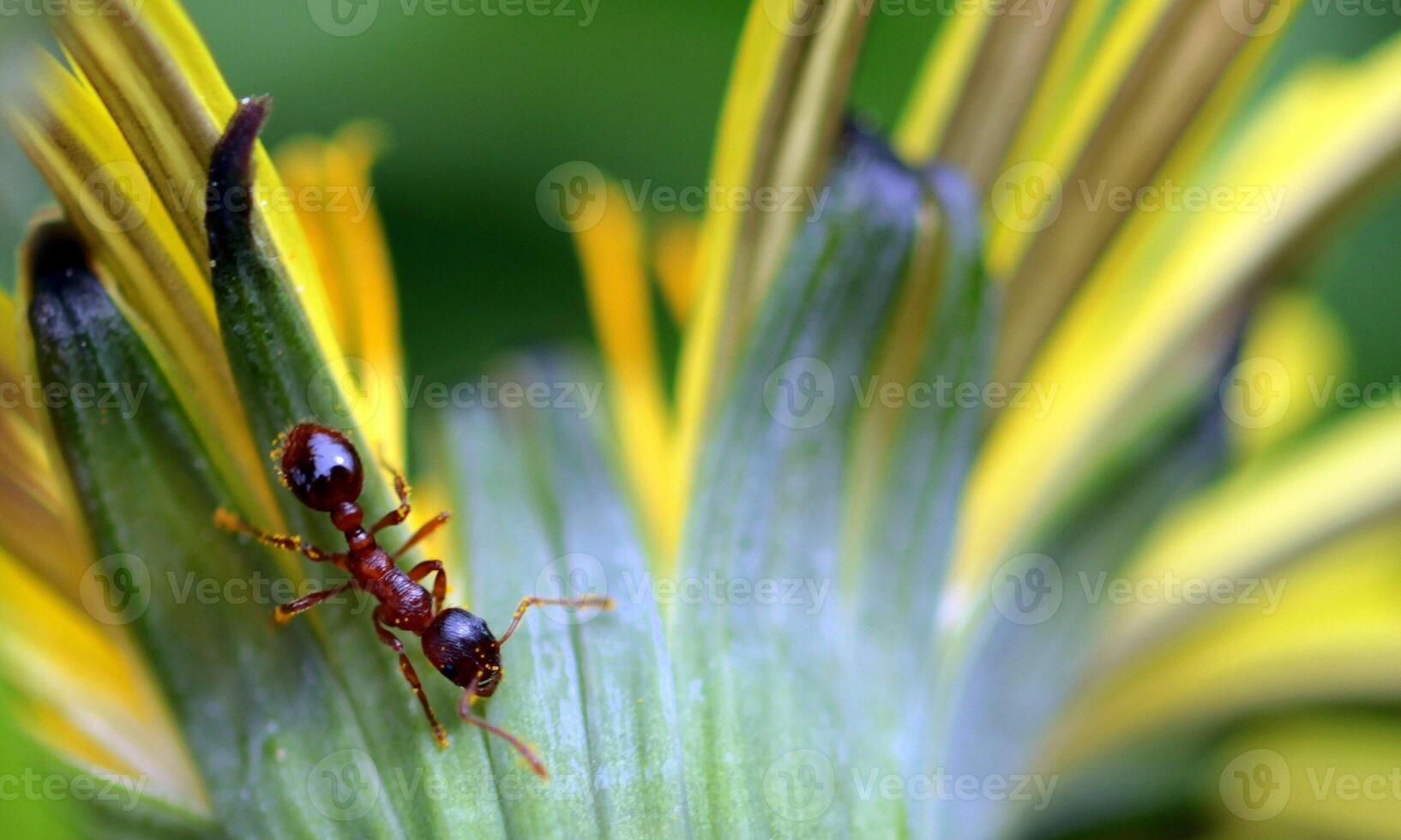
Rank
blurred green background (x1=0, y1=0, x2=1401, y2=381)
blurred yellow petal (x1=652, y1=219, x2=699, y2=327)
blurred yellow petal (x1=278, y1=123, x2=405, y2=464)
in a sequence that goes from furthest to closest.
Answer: blurred green background (x1=0, y1=0, x2=1401, y2=381)
blurred yellow petal (x1=652, y1=219, x2=699, y2=327)
blurred yellow petal (x1=278, y1=123, x2=405, y2=464)

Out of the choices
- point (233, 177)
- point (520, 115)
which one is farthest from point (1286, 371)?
point (233, 177)

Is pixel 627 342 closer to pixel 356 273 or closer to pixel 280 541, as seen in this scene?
pixel 356 273

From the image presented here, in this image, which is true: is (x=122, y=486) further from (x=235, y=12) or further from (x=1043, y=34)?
(x=235, y=12)

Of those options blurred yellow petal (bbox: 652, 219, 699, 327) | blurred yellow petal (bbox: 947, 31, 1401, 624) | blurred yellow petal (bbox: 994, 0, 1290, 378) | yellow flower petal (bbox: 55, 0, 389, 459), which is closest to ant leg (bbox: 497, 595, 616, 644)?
yellow flower petal (bbox: 55, 0, 389, 459)

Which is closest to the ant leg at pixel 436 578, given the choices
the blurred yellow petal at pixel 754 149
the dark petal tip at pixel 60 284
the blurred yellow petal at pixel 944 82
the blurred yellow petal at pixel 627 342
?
the blurred yellow petal at pixel 754 149

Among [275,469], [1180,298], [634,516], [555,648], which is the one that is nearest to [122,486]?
[275,469]

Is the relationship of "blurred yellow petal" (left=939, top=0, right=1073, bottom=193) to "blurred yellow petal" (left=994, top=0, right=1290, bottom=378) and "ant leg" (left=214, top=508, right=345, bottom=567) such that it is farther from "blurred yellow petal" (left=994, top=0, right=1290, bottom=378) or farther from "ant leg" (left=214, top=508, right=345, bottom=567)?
"ant leg" (left=214, top=508, right=345, bottom=567)
